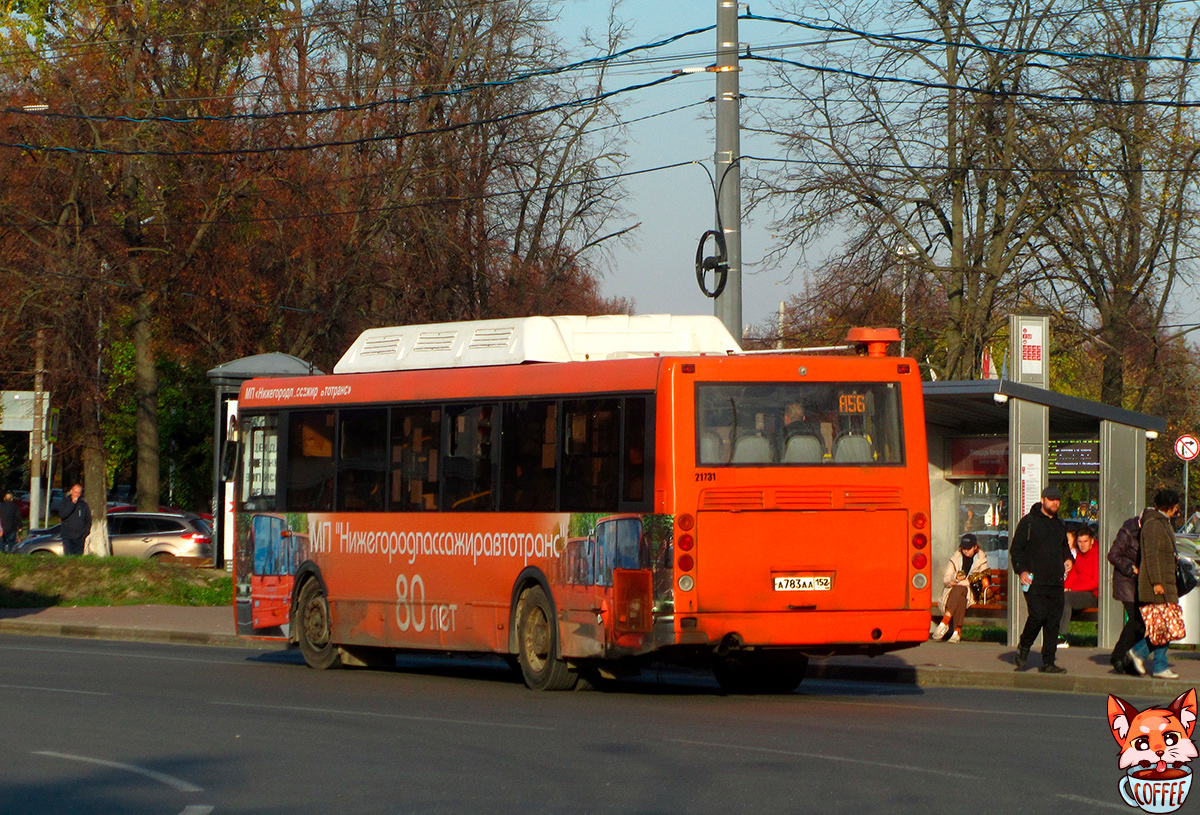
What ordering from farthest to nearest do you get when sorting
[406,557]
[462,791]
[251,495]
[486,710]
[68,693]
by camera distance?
[251,495] → [406,557] → [68,693] → [486,710] → [462,791]

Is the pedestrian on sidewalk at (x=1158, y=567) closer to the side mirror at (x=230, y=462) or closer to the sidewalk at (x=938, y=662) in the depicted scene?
the sidewalk at (x=938, y=662)

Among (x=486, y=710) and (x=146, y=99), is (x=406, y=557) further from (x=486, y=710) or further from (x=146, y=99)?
(x=146, y=99)

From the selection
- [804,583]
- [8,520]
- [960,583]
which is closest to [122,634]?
[960,583]

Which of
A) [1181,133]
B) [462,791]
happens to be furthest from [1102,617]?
[1181,133]

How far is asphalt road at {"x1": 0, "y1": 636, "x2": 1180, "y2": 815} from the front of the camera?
8.71 metres

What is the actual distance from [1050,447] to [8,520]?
22.6 m

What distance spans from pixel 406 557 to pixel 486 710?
3.67 metres

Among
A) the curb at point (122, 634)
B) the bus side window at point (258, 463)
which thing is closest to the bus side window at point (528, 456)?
the bus side window at point (258, 463)

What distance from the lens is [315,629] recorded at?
1788 centimetres

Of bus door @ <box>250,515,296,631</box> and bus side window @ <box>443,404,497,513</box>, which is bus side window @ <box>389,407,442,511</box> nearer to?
bus side window @ <box>443,404,497,513</box>

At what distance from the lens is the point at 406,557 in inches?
648

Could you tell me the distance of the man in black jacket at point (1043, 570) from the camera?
15.9m

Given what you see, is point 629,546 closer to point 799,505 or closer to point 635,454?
point 635,454

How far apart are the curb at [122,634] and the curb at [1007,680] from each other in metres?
7.63
